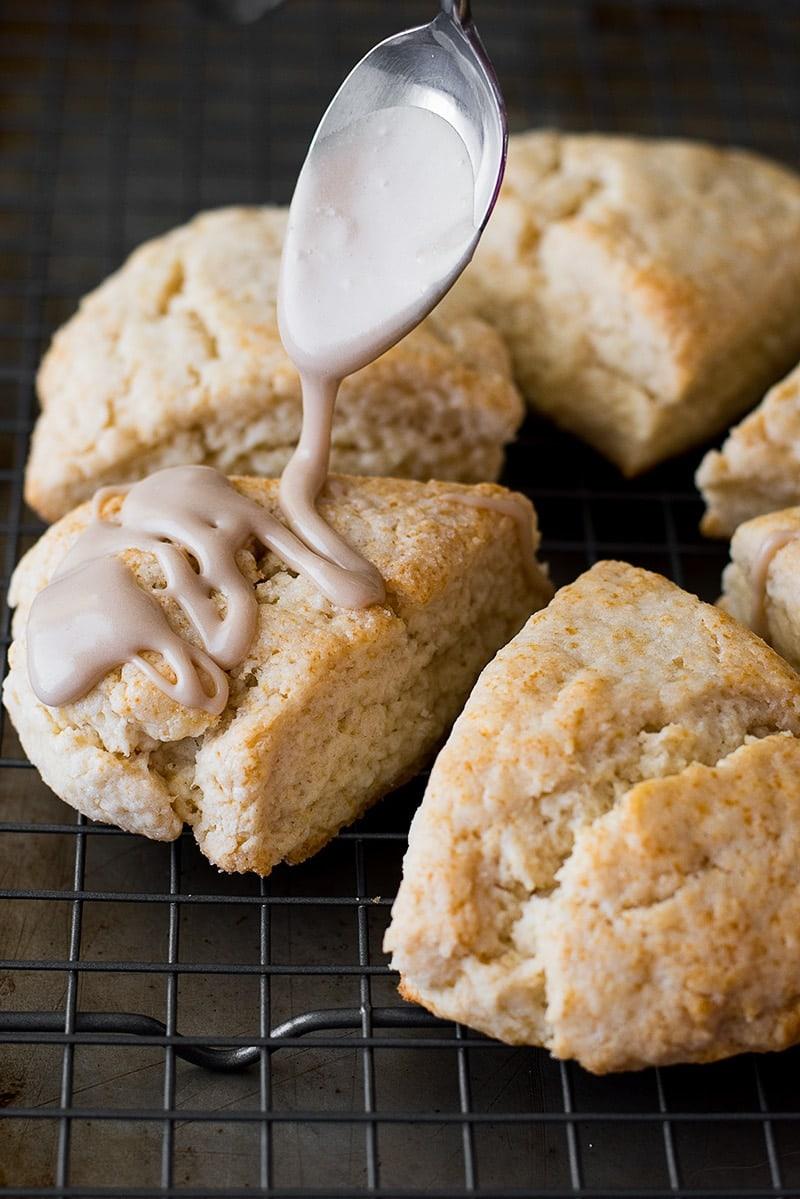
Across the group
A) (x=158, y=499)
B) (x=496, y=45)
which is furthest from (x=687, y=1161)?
(x=496, y=45)

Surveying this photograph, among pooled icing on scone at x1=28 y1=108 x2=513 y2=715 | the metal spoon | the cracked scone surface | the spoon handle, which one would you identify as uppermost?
the spoon handle

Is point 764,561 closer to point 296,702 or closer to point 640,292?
point 640,292

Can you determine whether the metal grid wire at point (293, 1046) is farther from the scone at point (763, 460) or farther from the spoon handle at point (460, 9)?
the spoon handle at point (460, 9)

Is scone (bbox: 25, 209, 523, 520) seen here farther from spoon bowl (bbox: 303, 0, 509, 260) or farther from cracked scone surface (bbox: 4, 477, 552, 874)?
spoon bowl (bbox: 303, 0, 509, 260)

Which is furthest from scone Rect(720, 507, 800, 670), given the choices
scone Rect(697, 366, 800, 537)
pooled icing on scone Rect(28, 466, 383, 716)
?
pooled icing on scone Rect(28, 466, 383, 716)

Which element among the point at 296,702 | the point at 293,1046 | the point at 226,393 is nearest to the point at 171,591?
the point at 296,702

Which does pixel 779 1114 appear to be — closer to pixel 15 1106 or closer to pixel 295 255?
pixel 15 1106
